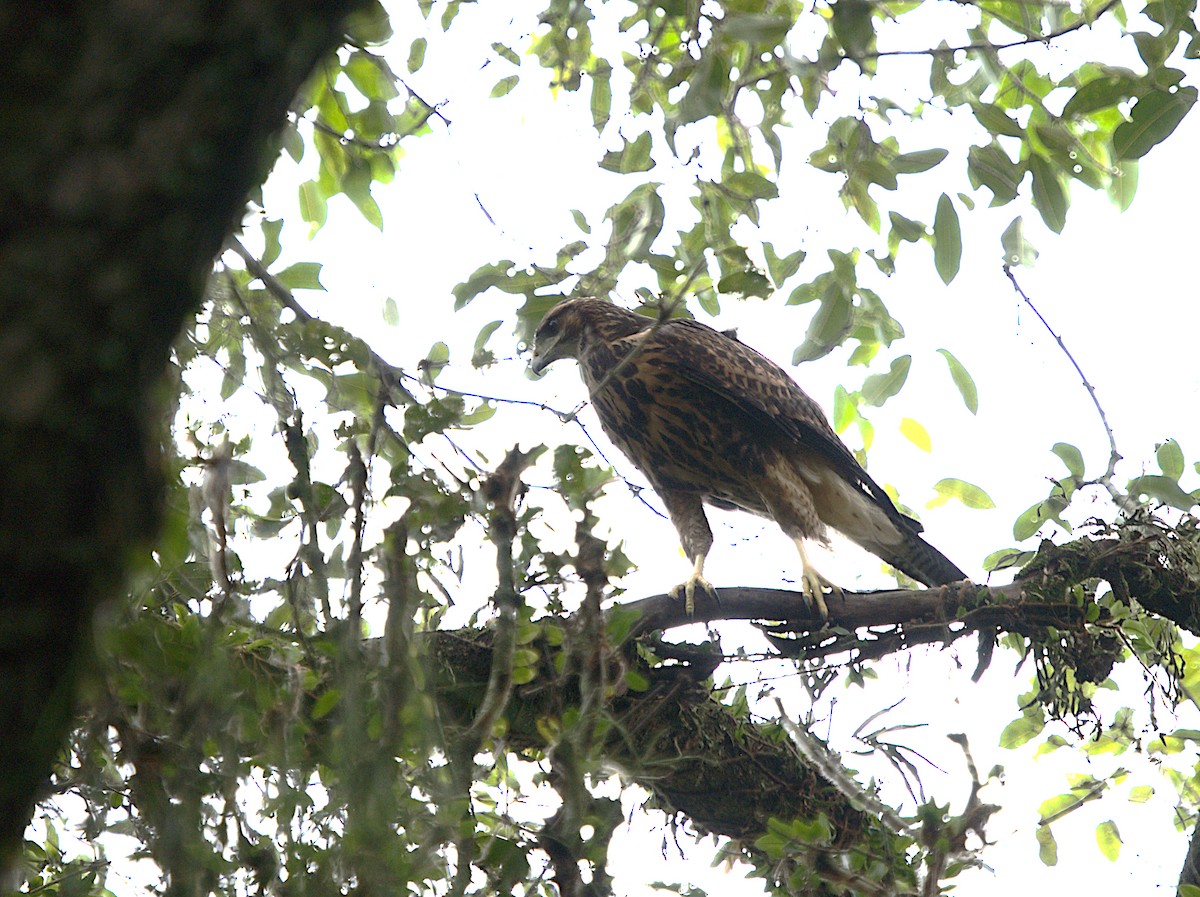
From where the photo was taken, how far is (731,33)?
2332 millimetres

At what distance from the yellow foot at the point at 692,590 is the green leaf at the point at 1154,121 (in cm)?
179

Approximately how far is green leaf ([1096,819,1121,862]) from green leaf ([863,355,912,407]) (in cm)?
174

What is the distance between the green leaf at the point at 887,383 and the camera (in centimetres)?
393

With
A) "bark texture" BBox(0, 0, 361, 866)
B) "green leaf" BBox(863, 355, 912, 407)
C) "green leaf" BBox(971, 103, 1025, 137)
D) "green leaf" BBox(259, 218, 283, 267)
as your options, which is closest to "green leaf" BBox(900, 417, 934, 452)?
"green leaf" BBox(863, 355, 912, 407)

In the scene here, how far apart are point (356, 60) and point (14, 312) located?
250cm

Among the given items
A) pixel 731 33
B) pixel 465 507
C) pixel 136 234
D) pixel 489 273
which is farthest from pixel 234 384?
pixel 136 234

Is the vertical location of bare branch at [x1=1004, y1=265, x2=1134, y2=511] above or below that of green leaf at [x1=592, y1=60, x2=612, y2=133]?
below

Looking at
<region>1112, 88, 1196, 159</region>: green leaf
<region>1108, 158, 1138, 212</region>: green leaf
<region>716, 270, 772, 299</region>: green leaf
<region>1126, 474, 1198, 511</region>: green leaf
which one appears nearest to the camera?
<region>716, 270, 772, 299</region>: green leaf

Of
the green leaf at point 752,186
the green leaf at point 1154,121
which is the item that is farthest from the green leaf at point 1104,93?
the green leaf at point 752,186

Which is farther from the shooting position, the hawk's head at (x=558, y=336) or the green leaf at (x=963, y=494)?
the hawk's head at (x=558, y=336)

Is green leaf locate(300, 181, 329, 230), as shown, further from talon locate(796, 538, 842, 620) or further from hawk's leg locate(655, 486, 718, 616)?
talon locate(796, 538, 842, 620)

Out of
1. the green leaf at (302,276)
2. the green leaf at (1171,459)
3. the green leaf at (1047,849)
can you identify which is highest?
the green leaf at (302,276)

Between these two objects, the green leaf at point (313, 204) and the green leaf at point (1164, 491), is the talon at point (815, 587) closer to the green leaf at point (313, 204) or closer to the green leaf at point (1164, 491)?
the green leaf at point (1164, 491)

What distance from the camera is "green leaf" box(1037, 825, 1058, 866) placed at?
3609mm
